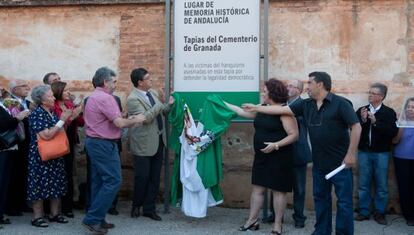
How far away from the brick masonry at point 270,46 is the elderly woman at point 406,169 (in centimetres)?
41

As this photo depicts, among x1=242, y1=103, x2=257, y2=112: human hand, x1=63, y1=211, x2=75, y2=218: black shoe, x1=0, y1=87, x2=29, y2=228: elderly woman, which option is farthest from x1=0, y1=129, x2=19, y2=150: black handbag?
x1=242, y1=103, x2=257, y2=112: human hand

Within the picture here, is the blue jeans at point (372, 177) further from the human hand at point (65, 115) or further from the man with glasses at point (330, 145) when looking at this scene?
the human hand at point (65, 115)

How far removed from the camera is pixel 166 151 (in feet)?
26.5

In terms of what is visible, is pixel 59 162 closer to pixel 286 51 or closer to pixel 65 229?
pixel 65 229

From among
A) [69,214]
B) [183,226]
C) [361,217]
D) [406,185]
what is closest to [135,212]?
[183,226]

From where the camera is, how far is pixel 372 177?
7.98m

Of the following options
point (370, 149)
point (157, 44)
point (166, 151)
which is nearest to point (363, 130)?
point (370, 149)

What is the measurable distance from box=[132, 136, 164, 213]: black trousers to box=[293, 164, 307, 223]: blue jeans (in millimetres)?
1909

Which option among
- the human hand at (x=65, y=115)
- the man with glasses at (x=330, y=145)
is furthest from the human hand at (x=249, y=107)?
the human hand at (x=65, y=115)

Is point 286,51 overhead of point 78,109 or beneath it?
overhead

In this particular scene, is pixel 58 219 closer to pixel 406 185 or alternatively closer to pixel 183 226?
pixel 183 226

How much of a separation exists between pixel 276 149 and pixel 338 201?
995 millimetres

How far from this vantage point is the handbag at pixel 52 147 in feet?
23.2

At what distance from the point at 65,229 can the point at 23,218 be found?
3.06 ft
